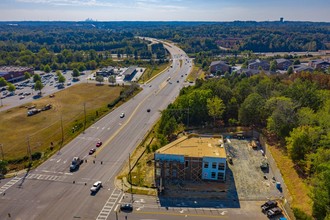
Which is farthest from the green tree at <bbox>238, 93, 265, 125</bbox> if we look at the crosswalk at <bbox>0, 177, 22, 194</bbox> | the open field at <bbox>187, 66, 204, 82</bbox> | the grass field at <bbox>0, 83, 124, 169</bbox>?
the open field at <bbox>187, 66, 204, 82</bbox>

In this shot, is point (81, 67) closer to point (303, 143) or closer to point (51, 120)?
point (51, 120)

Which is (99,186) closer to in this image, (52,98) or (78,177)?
(78,177)

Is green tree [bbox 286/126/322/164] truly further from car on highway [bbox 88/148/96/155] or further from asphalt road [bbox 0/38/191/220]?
car on highway [bbox 88/148/96/155]

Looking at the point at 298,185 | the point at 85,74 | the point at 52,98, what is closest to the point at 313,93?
the point at 298,185

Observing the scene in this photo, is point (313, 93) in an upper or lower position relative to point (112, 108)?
upper

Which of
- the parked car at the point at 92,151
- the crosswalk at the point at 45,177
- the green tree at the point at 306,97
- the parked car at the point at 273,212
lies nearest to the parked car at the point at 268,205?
the parked car at the point at 273,212

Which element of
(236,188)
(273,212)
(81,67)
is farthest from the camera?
(81,67)

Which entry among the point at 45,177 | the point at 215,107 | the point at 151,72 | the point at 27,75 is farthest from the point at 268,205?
the point at 27,75

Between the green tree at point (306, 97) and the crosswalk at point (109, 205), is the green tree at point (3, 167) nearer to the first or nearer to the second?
the crosswalk at point (109, 205)
